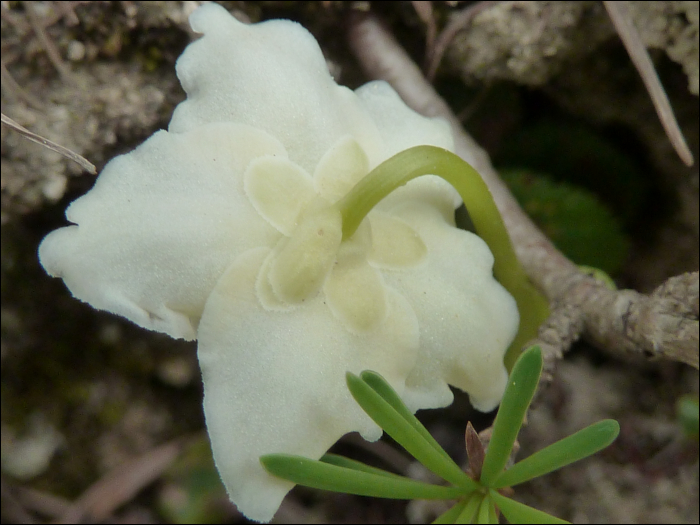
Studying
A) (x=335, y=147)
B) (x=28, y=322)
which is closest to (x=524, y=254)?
(x=335, y=147)

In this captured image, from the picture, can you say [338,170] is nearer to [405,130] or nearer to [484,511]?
[405,130]

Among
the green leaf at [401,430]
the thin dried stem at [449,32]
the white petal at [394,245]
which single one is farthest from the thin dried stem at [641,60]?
the green leaf at [401,430]

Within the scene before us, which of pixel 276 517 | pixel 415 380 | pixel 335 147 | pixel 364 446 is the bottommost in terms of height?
pixel 276 517

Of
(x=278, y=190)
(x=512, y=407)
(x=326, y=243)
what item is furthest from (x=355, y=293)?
(x=512, y=407)

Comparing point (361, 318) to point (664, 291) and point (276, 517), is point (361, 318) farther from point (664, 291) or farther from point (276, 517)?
point (276, 517)

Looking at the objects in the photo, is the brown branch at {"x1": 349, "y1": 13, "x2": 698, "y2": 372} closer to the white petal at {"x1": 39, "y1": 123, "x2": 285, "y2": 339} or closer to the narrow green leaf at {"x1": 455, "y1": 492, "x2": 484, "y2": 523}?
the narrow green leaf at {"x1": 455, "y1": 492, "x2": 484, "y2": 523}

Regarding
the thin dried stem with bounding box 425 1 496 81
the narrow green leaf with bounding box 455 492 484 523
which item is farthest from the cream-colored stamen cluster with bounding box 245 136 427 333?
the thin dried stem with bounding box 425 1 496 81
